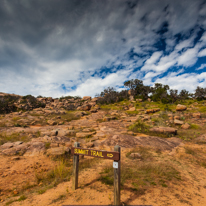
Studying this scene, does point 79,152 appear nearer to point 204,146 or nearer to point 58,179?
point 58,179

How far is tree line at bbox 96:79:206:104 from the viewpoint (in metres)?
37.4

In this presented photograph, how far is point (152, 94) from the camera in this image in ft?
157

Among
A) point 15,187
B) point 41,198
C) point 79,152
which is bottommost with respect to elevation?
point 15,187

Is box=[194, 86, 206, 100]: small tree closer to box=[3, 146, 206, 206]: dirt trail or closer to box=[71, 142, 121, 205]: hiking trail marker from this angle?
box=[3, 146, 206, 206]: dirt trail

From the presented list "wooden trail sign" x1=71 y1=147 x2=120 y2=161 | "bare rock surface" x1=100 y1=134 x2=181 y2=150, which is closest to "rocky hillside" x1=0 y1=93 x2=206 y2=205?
"bare rock surface" x1=100 y1=134 x2=181 y2=150

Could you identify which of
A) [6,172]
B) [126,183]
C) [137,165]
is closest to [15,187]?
[6,172]

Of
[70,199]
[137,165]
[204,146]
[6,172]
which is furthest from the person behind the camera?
[204,146]

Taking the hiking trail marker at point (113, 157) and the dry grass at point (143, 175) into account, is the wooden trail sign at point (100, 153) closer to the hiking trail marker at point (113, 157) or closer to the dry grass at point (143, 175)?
the hiking trail marker at point (113, 157)

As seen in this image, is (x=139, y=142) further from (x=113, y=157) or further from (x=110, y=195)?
(x=113, y=157)

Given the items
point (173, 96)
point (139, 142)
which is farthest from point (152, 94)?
point (139, 142)

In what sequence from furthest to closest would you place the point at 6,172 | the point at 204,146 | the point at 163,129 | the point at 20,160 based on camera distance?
the point at 163,129 → the point at 204,146 → the point at 20,160 → the point at 6,172

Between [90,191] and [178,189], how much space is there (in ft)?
10.7

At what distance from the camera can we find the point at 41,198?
12.0 feet

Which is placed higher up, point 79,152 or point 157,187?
point 79,152
